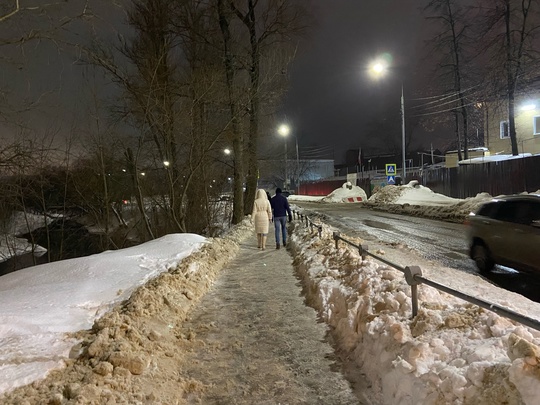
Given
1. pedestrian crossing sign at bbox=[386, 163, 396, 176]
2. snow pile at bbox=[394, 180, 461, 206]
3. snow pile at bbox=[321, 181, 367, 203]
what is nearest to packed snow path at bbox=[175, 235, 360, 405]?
snow pile at bbox=[394, 180, 461, 206]

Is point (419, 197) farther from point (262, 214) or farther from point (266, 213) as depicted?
point (262, 214)

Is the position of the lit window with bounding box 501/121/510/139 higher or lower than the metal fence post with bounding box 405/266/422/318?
higher

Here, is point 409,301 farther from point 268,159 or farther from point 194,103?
point 268,159

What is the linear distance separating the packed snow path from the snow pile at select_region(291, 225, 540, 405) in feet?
1.18

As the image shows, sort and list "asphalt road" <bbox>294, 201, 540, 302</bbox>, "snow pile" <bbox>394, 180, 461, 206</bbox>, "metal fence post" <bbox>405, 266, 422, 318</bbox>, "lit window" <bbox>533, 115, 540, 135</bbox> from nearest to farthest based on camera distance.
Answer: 1. "metal fence post" <bbox>405, 266, 422, 318</bbox>
2. "asphalt road" <bbox>294, 201, 540, 302</bbox>
3. "snow pile" <bbox>394, 180, 461, 206</bbox>
4. "lit window" <bbox>533, 115, 540, 135</bbox>

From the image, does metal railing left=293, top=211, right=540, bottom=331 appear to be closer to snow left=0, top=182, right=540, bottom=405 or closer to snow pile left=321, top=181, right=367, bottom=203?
snow left=0, top=182, right=540, bottom=405

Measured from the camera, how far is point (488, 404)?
2.41 meters

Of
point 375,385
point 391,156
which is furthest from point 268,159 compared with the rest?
point 391,156

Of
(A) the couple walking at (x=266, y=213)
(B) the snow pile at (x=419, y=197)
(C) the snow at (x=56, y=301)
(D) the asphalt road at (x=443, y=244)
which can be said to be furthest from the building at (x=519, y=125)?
(C) the snow at (x=56, y=301)

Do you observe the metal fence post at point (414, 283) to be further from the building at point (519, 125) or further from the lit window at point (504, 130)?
the lit window at point (504, 130)

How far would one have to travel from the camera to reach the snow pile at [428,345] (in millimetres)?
2469

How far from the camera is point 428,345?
3205mm

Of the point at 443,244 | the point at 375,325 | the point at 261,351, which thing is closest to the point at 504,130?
the point at 443,244

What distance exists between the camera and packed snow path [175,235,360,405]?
3.56 metres
